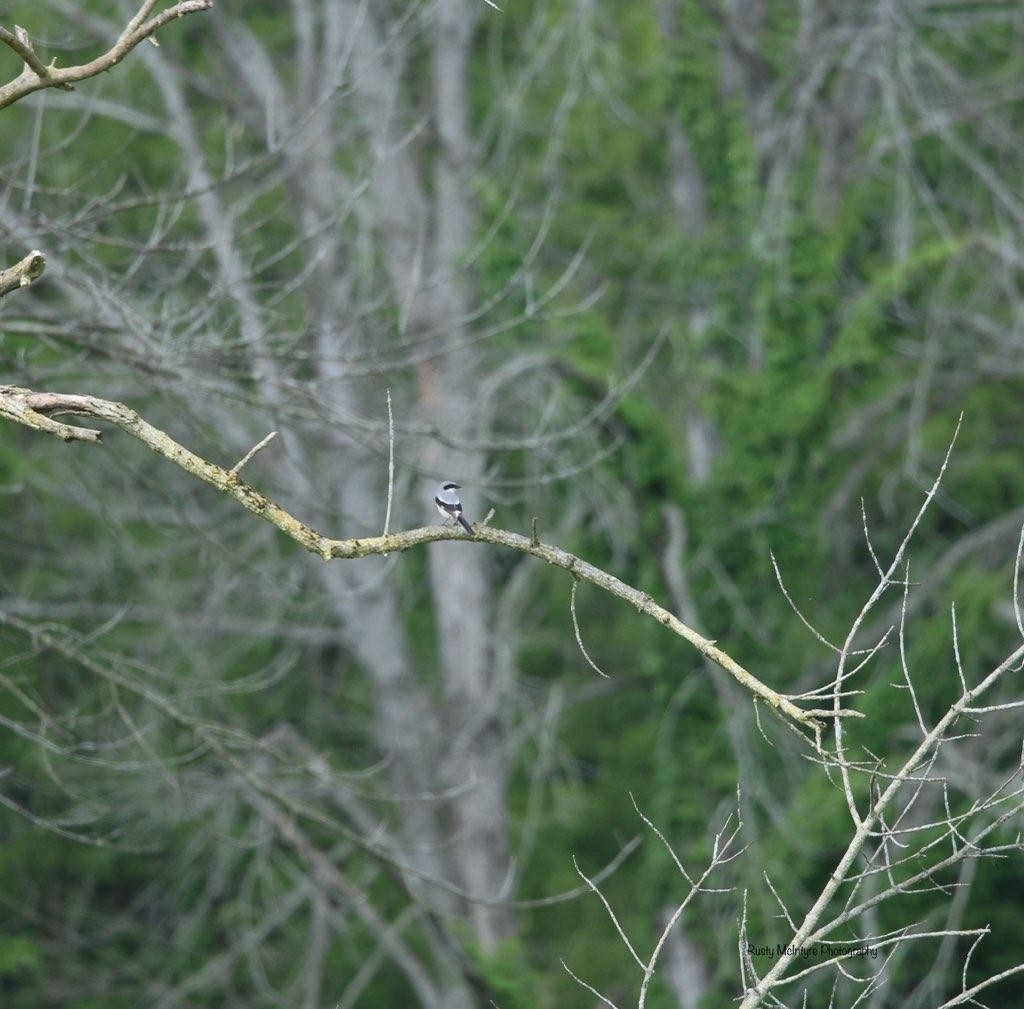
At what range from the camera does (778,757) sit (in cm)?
1526

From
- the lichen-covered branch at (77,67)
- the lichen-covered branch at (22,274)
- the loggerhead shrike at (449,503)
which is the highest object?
the lichen-covered branch at (77,67)

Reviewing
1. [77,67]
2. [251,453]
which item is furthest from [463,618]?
[251,453]

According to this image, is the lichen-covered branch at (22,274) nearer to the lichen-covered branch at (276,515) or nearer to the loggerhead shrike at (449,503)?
the lichen-covered branch at (276,515)

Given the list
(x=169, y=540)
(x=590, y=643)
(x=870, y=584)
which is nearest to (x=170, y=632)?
(x=169, y=540)

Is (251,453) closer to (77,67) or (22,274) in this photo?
(22,274)

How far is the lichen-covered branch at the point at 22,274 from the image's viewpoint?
465cm

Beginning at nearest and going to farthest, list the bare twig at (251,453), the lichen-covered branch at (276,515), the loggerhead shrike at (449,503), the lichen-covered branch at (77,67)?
the bare twig at (251,453) < the lichen-covered branch at (276,515) < the lichen-covered branch at (77,67) < the loggerhead shrike at (449,503)

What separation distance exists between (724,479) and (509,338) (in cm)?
234

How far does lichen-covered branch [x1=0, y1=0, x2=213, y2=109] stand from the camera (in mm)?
4590

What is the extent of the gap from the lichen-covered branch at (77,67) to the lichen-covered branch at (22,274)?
0.42 m

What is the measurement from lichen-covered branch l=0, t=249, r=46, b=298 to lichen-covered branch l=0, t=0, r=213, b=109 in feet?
1.37

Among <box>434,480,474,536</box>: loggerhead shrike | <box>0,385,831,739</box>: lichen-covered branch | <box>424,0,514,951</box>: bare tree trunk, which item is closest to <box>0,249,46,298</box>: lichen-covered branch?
<box>0,385,831,739</box>: lichen-covered branch

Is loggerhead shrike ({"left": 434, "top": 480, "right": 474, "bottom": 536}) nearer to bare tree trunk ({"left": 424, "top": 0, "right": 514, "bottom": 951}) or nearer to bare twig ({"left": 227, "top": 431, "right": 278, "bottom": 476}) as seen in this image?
bare twig ({"left": 227, "top": 431, "right": 278, "bottom": 476})

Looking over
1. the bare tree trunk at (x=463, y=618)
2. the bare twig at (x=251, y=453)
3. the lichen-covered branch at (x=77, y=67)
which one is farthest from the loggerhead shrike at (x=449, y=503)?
the bare tree trunk at (x=463, y=618)
